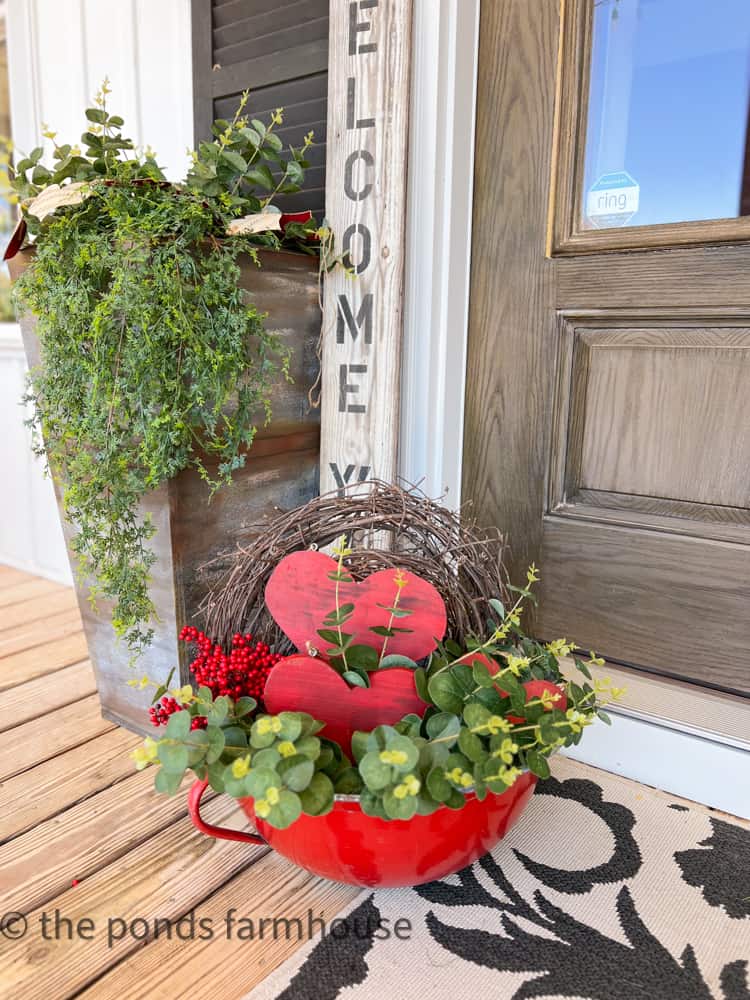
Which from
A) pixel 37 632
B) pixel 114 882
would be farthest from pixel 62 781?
pixel 37 632

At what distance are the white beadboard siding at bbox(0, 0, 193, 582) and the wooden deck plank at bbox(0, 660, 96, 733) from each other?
0.65 m

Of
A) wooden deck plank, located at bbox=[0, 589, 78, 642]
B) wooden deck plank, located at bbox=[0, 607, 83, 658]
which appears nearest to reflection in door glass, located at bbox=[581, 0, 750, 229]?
wooden deck plank, located at bbox=[0, 607, 83, 658]

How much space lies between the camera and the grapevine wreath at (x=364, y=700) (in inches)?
27.6

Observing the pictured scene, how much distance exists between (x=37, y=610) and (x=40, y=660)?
35 cm

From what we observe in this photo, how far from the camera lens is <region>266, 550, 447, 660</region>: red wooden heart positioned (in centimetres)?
87

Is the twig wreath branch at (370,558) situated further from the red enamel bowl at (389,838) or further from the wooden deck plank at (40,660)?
the wooden deck plank at (40,660)

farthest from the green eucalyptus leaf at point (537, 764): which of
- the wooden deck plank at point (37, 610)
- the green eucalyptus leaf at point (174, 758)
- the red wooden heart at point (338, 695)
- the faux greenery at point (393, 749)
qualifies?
the wooden deck plank at point (37, 610)

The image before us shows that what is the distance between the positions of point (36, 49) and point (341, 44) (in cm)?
115

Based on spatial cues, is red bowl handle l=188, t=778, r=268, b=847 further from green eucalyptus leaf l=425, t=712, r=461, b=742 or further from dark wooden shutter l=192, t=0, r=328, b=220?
dark wooden shutter l=192, t=0, r=328, b=220

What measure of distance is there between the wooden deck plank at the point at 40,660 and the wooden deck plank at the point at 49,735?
0.60ft

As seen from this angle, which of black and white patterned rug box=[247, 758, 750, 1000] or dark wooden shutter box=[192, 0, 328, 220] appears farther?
dark wooden shutter box=[192, 0, 328, 220]

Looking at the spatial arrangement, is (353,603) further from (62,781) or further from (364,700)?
(62,781)

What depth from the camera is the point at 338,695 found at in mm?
825

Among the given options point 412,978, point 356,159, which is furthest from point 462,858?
point 356,159
